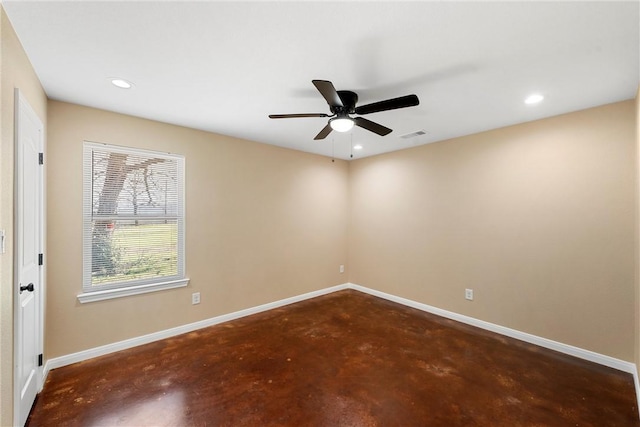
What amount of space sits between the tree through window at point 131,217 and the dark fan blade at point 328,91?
2.15 meters

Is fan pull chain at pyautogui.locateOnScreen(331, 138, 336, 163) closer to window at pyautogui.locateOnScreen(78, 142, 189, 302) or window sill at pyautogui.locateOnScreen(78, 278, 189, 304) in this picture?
window at pyautogui.locateOnScreen(78, 142, 189, 302)

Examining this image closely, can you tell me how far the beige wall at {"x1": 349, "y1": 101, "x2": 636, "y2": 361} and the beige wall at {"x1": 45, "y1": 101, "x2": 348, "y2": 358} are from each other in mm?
1205

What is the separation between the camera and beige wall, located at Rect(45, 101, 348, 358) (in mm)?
2541

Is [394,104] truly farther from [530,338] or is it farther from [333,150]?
[530,338]

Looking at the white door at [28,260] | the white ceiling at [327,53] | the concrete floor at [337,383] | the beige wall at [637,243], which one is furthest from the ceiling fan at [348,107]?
the concrete floor at [337,383]

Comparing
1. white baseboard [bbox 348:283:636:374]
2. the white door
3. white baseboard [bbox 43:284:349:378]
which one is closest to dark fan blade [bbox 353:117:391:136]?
the white door

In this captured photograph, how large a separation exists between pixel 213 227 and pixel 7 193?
81.1 inches

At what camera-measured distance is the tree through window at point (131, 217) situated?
2699mm

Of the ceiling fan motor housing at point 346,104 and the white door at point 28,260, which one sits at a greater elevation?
the ceiling fan motor housing at point 346,104

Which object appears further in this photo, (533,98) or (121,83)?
(533,98)

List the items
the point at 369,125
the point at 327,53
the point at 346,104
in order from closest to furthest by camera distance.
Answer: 1. the point at 327,53
2. the point at 346,104
3. the point at 369,125

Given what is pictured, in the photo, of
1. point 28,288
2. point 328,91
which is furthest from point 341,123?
point 28,288

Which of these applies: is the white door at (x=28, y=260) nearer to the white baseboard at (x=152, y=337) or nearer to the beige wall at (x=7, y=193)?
the beige wall at (x=7, y=193)

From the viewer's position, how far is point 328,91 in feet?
6.00
